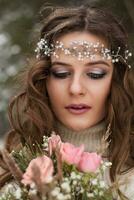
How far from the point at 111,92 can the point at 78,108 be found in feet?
0.70

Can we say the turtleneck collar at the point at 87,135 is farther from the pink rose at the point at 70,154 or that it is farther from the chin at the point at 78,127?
the pink rose at the point at 70,154

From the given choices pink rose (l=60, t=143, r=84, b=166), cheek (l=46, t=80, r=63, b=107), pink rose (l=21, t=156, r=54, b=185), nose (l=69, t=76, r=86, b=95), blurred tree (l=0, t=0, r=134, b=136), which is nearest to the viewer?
pink rose (l=21, t=156, r=54, b=185)

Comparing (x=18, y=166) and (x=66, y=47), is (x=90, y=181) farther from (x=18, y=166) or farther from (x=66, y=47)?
(x=66, y=47)

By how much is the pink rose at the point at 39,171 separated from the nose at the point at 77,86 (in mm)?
754

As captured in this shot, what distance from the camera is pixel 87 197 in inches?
114

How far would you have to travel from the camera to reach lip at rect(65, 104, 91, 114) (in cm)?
364

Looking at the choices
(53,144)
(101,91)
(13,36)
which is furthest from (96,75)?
(13,36)

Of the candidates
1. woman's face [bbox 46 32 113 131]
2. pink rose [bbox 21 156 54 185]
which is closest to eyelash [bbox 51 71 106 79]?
woman's face [bbox 46 32 113 131]

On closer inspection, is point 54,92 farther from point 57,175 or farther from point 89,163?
point 57,175

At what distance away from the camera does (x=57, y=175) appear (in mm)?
2795

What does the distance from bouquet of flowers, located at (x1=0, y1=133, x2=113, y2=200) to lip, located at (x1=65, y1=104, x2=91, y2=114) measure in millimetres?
591

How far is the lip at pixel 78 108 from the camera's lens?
3643mm

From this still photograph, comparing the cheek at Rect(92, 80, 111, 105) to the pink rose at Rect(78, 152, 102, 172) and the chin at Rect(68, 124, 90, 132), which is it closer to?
the chin at Rect(68, 124, 90, 132)

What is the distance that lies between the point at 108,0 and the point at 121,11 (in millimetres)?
256
